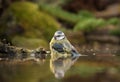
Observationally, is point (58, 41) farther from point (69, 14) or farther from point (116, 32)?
point (69, 14)

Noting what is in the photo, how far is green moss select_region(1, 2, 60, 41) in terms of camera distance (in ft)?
72.1

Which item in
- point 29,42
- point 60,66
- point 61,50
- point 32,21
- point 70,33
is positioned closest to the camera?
point 60,66

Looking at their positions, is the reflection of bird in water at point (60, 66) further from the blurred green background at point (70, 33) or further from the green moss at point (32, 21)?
the green moss at point (32, 21)

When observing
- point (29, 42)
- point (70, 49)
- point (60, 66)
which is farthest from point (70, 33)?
point (60, 66)

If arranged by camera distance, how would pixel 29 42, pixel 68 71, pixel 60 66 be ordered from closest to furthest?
1. pixel 68 71
2. pixel 60 66
3. pixel 29 42

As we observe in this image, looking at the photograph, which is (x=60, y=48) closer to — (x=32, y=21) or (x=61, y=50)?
(x=61, y=50)

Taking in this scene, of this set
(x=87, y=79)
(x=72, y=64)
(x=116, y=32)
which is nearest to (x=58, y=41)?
(x=72, y=64)

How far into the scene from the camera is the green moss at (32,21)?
72.1ft

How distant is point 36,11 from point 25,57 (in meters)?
11.9

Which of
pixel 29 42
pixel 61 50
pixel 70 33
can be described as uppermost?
pixel 70 33

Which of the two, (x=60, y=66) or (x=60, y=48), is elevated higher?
(x=60, y=48)

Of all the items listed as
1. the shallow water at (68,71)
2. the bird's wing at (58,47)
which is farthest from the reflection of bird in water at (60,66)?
the bird's wing at (58,47)

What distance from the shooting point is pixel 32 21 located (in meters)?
22.7

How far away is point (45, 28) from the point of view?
75.4 ft
